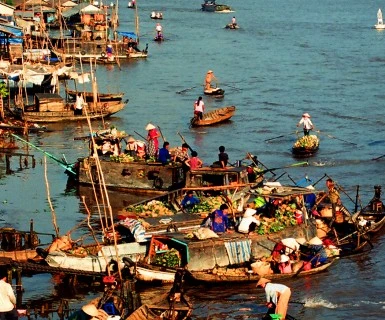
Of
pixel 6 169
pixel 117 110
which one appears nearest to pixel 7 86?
pixel 117 110

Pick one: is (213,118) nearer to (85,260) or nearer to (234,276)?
(234,276)

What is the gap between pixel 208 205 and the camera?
20922 millimetres

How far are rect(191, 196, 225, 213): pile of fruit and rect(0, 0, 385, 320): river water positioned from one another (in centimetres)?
244

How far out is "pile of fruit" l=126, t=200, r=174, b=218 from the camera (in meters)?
20.9

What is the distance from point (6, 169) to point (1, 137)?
3.23 metres

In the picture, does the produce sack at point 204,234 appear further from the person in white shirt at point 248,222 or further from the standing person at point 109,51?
the standing person at point 109,51

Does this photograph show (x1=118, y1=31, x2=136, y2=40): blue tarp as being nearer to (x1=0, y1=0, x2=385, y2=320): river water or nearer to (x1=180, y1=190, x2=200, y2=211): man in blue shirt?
(x1=0, y1=0, x2=385, y2=320): river water

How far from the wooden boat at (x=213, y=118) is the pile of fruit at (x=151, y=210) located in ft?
50.6

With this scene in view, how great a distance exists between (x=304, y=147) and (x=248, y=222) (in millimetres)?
12661

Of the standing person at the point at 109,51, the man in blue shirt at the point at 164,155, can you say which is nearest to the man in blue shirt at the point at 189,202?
Answer: the man in blue shirt at the point at 164,155

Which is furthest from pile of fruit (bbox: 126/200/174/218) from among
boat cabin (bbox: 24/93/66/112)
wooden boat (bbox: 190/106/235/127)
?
wooden boat (bbox: 190/106/235/127)

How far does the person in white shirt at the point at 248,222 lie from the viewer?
63.8ft

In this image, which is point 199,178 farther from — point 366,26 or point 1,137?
point 366,26

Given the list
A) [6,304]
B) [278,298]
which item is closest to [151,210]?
[278,298]
